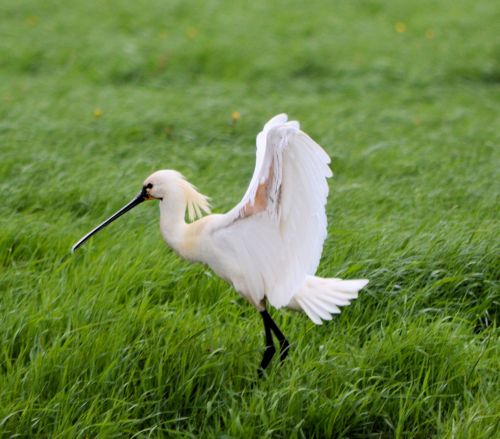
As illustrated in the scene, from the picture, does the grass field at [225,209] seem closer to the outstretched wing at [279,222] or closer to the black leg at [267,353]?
the black leg at [267,353]

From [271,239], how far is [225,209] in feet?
5.91

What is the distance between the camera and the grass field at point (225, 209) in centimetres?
401

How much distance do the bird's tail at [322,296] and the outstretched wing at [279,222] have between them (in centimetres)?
12

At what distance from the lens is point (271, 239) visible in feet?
13.7

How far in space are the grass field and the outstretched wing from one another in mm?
358

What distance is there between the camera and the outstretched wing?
12.7 ft

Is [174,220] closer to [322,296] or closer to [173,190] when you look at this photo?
[173,190]

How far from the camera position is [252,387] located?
4.18m

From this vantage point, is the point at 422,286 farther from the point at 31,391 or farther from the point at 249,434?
the point at 31,391

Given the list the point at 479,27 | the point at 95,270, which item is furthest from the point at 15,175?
the point at 479,27

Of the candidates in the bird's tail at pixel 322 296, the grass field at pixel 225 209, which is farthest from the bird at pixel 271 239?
the grass field at pixel 225 209

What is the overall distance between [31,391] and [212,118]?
4.69 metres

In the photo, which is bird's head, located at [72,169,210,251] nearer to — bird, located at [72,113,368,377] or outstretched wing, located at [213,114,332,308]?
bird, located at [72,113,368,377]

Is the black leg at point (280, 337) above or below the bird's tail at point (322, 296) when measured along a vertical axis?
below
